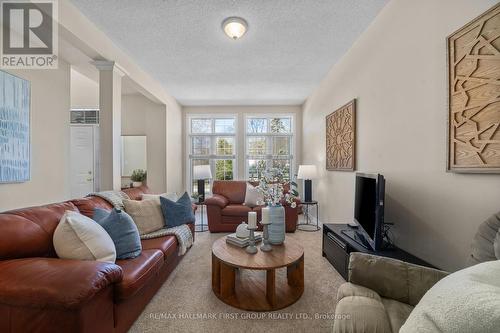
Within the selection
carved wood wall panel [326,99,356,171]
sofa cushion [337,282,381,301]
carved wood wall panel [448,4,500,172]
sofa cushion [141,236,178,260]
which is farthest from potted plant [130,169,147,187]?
carved wood wall panel [448,4,500,172]

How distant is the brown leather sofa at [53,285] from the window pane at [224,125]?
14.2 ft

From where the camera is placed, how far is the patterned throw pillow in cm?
253

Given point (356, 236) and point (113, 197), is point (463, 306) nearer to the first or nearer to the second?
point (356, 236)

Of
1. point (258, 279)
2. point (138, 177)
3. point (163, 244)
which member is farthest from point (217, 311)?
point (138, 177)

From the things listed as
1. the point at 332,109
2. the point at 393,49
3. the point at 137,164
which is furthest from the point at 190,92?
the point at 393,49

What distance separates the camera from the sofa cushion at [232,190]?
4.45 meters

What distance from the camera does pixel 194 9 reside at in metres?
2.28

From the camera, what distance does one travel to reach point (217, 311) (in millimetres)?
1861

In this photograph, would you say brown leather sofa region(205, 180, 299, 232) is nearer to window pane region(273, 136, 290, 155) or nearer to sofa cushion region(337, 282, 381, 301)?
window pane region(273, 136, 290, 155)

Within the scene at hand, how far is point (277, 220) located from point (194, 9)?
89.8 inches

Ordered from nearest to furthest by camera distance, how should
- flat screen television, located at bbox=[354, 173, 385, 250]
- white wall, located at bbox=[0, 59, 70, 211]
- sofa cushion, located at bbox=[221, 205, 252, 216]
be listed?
flat screen television, located at bbox=[354, 173, 385, 250]
white wall, located at bbox=[0, 59, 70, 211]
sofa cushion, located at bbox=[221, 205, 252, 216]

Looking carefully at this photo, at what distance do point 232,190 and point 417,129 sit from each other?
3252 millimetres

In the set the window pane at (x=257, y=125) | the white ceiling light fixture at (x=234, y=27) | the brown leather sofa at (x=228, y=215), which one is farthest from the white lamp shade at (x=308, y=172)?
the white ceiling light fixture at (x=234, y=27)

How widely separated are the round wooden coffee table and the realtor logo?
108 inches
